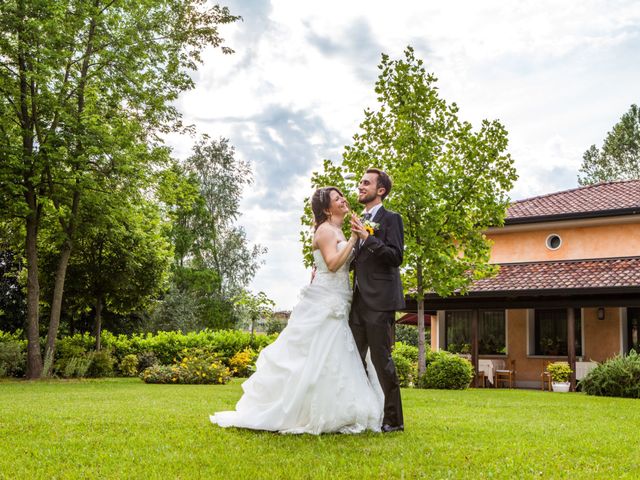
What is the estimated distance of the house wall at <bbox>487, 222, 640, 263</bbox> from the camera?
22562mm

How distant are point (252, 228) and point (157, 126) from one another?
2100 cm

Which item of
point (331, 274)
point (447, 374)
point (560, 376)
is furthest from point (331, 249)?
point (560, 376)

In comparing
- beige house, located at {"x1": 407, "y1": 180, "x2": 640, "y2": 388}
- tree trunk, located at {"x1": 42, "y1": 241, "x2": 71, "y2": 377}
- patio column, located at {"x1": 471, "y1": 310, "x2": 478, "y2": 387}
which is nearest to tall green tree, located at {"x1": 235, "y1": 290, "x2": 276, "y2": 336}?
beige house, located at {"x1": 407, "y1": 180, "x2": 640, "y2": 388}

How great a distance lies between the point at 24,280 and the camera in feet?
87.9

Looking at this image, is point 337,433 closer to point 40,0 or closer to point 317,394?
point 317,394

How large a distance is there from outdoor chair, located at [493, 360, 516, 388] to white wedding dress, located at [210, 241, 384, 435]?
1691 cm

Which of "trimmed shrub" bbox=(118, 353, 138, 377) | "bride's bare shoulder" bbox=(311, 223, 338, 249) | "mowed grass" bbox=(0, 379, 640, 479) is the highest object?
"bride's bare shoulder" bbox=(311, 223, 338, 249)

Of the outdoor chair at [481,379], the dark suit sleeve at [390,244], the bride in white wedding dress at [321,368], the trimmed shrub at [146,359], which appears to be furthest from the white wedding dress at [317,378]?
the trimmed shrub at [146,359]

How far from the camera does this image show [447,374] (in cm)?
1786

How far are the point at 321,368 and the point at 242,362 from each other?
56.8 ft

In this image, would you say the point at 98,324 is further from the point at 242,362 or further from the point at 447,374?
the point at 447,374

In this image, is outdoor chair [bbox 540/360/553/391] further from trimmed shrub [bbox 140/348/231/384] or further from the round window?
trimmed shrub [bbox 140/348/231/384]

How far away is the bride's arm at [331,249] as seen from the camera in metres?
6.69

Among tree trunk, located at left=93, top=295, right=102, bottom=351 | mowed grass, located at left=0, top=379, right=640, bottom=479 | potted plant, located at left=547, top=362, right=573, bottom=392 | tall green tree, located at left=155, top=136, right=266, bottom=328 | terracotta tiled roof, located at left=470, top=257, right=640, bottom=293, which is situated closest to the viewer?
mowed grass, located at left=0, top=379, right=640, bottom=479
